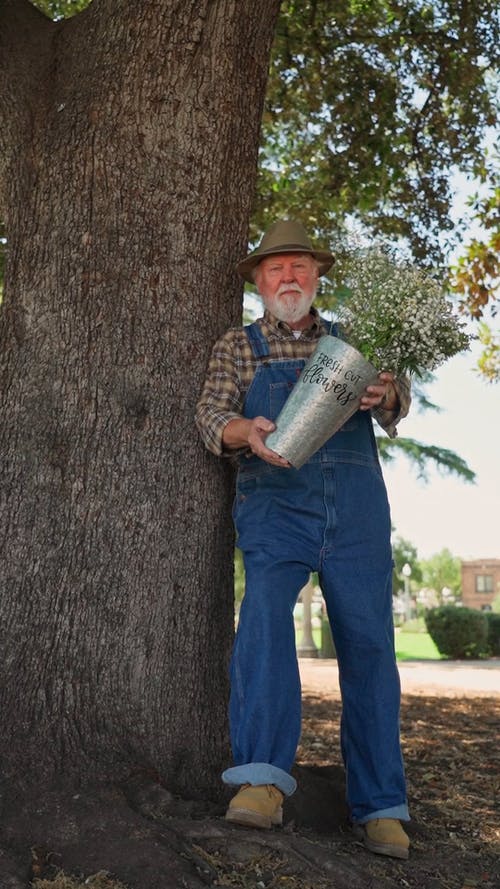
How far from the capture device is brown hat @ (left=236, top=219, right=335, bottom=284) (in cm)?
427

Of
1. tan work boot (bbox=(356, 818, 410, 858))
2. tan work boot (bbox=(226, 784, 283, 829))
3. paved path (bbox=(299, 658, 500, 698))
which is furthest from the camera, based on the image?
paved path (bbox=(299, 658, 500, 698))

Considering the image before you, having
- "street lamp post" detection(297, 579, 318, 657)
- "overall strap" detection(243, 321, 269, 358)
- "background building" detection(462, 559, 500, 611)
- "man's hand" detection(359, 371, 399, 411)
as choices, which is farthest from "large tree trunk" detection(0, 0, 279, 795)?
"background building" detection(462, 559, 500, 611)

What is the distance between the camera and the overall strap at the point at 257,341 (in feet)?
13.8

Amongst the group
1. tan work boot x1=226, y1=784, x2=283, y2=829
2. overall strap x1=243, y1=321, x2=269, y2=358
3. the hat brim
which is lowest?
tan work boot x1=226, y1=784, x2=283, y2=829

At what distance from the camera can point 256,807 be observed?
11.6ft

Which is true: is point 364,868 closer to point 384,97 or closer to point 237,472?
point 237,472

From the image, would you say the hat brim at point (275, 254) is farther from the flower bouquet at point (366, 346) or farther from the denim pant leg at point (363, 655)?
the denim pant leg at point (363, 655)

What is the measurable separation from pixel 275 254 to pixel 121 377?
853mm

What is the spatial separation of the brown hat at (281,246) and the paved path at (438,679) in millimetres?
7751

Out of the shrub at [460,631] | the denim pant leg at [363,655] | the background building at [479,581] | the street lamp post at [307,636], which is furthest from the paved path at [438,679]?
the background building at [479,581]

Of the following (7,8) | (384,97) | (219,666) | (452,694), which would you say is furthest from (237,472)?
(452,694)

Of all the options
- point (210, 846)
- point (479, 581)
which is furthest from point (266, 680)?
point (479, 581)

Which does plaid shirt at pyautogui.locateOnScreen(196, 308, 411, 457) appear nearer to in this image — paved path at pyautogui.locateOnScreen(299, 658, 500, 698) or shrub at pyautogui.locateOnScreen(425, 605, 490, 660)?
paved path at pyautogui.locateOnScreen(299, 658, 500, 698)

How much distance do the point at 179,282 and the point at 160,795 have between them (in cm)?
206
